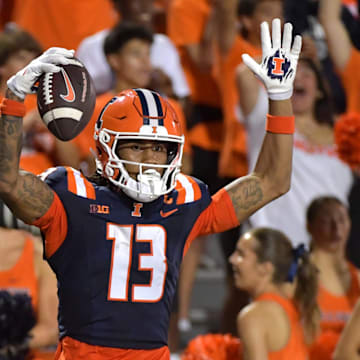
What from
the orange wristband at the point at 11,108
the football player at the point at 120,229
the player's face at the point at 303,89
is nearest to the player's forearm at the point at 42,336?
the football player at the point at 120,229

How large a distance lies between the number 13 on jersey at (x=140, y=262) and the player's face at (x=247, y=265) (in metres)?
1.41

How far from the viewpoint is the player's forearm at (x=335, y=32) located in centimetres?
568

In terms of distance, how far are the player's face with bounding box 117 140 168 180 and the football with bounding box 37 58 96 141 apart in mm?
183

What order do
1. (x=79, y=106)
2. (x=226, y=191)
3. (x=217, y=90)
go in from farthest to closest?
(x=217, y=90) < (x=226, y=191) < (x=79, y=106)

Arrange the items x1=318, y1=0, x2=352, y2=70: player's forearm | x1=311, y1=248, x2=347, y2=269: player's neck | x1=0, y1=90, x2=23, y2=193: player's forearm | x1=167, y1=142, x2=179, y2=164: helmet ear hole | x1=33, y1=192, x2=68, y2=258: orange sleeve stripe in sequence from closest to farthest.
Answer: x1=0, y1=90, x2=23, y2=193: player's forearm → x1=33, y1=192, x2=68, y2=258: orange sleeve stripe → x1=167, y1=142, x2=179, y2=164: helmet ear hole → x1=311, y1=248, x2=347, y2=269: player's neck → x1=318, y1=0, x2=352, y2=70: player's forearm

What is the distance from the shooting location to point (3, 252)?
465cm

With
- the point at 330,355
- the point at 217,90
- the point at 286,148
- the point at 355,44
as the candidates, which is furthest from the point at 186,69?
the point at 286,148

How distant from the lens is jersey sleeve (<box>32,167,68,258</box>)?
314 centimetres

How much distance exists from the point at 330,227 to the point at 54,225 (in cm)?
245

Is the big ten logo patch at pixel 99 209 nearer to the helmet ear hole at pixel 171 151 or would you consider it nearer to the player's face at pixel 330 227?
the helmet ear hole at pixel 171 151

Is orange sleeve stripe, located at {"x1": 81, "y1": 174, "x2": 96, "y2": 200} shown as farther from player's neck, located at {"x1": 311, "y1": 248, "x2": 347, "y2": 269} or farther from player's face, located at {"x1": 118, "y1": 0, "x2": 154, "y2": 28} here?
player's face, located at {"x1": 118, "y1": 0, "x2": 154, "y2": 28}

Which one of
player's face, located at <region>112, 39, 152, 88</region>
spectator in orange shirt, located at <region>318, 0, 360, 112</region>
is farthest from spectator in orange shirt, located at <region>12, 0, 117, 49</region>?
spectator in orange shirt, located at <region>318, 0, 360, 112</region>

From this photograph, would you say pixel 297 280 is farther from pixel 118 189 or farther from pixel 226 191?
pixel 118 189

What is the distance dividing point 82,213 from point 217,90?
3089 millimetres
